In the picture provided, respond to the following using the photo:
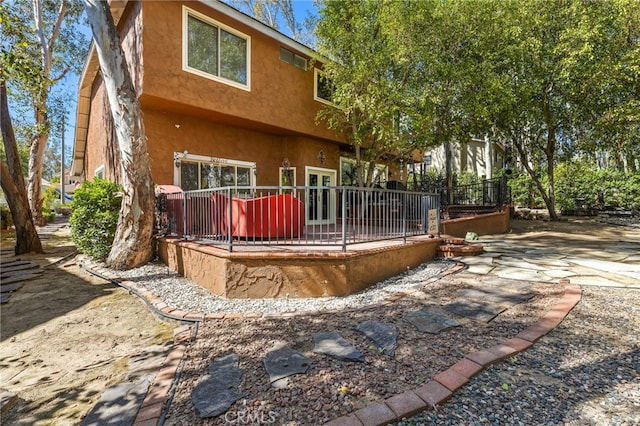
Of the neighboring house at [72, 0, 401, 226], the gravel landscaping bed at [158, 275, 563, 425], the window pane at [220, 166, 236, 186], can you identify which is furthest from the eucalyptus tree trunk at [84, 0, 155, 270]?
the gravel landscaping bed at [158, 275, 563, 425]

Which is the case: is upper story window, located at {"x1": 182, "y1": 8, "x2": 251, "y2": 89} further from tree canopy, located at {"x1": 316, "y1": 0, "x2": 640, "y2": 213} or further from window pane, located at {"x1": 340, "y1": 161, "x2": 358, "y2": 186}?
window pane, located at {"x1": 340, "y1": 161, "x2": 358, "y2": 186}

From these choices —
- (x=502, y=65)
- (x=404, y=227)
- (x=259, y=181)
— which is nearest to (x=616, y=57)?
(x=502, y=65)

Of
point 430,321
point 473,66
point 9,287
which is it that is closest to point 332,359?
point 430,321

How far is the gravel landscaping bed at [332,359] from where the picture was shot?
2135 mm

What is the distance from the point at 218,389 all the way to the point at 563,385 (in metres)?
2.58

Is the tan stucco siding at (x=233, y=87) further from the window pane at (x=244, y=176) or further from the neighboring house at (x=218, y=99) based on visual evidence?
the window pane at (x=244, y=176)

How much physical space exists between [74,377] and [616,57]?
16.6 m

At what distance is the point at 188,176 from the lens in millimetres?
8367

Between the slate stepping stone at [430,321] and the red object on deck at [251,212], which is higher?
Answer: the red object on deck at [251,212]

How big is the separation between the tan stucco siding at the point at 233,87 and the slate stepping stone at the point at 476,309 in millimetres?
7021

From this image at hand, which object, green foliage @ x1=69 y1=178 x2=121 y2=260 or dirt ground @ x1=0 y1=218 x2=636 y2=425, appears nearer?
dirt ground @ x1=0 y1=218 x2=636 y2=425

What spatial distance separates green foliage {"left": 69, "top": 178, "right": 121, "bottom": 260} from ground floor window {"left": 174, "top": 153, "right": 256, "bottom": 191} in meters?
1.58

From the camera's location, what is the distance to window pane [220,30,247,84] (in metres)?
Answer: 8.16

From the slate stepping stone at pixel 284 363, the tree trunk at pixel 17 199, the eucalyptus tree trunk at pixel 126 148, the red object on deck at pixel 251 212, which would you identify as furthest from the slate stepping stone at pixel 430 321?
the tree trunk at pixel 17 199
